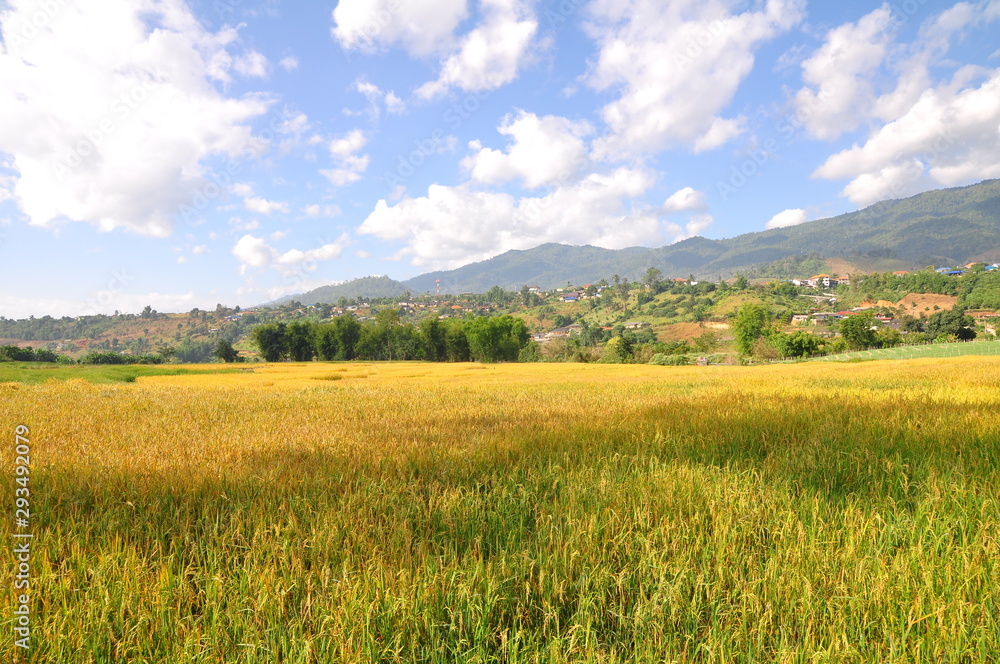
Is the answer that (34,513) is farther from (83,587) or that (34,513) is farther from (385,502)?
(385,502)

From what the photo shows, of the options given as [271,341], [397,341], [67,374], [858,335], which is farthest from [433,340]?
[858,335]

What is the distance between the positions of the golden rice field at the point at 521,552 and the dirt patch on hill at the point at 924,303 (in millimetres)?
217295

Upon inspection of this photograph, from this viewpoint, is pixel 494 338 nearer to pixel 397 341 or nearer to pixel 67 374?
pixel 397 341

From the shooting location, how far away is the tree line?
98.5m

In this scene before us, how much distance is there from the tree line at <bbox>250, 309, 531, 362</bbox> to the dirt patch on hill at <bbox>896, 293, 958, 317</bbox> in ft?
541

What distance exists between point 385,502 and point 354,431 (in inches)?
129

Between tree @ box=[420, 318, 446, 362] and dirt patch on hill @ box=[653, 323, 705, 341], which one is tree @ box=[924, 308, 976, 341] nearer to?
dirt patch on hill @ box=[653, 323, 705, 341]

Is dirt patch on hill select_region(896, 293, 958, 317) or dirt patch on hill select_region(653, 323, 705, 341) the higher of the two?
dirt patch on hill select_region(896, 293, 958, 317)

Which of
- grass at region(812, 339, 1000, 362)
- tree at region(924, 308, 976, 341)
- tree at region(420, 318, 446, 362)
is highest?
tree at region(420, 318, 446, 362)

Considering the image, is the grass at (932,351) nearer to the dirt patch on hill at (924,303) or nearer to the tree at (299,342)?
the tree at (299,342)

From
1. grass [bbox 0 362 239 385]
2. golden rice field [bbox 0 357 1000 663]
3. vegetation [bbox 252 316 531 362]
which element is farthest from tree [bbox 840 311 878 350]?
grass [bbox 0 362 239 385]

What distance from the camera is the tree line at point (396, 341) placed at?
9850cm

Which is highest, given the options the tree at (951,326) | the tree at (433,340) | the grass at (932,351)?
the tree at (433,340)

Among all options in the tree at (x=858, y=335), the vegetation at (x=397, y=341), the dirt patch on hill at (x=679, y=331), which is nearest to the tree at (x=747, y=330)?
the tree at (x=858, y=335)
